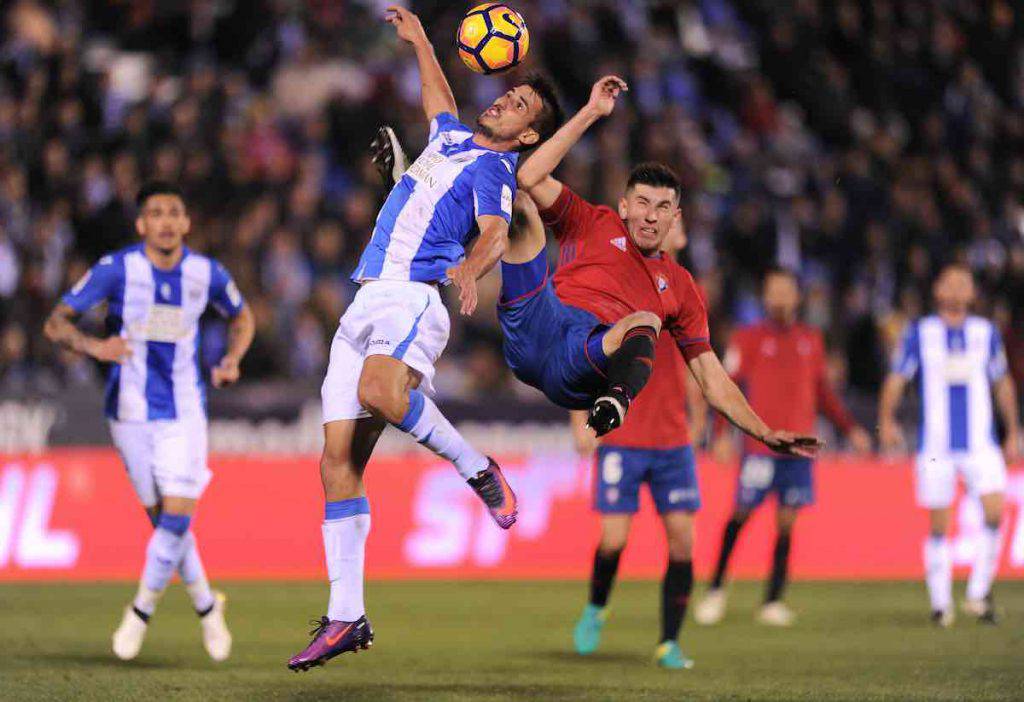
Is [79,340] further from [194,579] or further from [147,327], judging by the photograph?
[194,579]

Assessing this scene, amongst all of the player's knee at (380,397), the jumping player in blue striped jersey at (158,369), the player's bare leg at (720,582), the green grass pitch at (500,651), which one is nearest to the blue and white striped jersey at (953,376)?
the green grass pitch at (500,651)

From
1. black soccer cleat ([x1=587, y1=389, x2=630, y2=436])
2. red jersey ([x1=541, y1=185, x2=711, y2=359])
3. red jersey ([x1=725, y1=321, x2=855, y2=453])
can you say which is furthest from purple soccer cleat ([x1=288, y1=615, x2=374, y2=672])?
red jersey ([x1=725, y1=321, x2=855, y2=453])

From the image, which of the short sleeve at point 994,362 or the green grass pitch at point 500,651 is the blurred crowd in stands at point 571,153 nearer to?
the green grass pitch at point 500,651

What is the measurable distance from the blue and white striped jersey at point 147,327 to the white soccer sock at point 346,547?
2371 millimetres

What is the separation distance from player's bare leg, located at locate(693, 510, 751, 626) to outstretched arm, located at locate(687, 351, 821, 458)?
3.86 metres

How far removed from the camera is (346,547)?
6691mm

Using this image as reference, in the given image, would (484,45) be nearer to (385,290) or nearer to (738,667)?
(385,290)

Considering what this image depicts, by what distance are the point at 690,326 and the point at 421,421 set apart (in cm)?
149

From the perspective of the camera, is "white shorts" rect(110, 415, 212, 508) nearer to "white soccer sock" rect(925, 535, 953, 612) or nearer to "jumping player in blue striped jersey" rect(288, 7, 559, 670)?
"jumping player in blue striped jersey" rect(288, 7, 559, 670)

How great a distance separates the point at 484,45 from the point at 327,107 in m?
9.54

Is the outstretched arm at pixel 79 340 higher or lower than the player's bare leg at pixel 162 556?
higher

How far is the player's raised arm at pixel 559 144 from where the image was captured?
6.92 meters

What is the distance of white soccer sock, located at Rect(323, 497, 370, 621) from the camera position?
6605 mm

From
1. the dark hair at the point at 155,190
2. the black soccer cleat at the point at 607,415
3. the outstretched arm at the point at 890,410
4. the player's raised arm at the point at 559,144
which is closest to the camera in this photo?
the black soccer cleat at the point at 607,415
